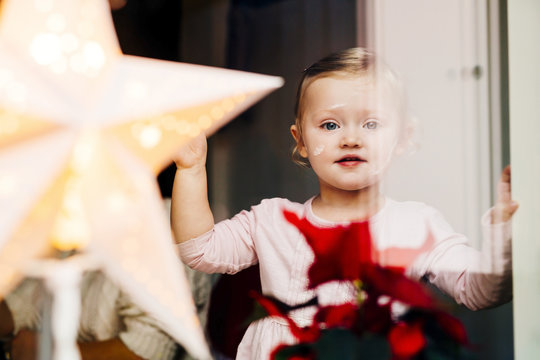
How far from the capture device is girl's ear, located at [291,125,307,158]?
100 cm

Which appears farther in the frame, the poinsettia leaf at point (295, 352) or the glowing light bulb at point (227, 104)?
the glowing light bulb at point (227, 104)

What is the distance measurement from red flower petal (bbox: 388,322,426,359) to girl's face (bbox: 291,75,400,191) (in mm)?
283

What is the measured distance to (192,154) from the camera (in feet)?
3.32

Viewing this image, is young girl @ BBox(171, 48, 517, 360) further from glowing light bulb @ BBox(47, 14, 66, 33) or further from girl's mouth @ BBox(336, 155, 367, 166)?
glowing light bulb @ BBox(47, 14, 66, 33)

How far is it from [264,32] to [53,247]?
0.61m

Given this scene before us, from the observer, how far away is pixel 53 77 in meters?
0.91

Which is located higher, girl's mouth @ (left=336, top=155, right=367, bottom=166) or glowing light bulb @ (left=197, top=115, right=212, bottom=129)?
glowing light bulb @ (left=197, top=115, right=212, bottom=129)

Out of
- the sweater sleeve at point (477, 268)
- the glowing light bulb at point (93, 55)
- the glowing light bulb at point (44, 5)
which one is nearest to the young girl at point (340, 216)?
the sweater sleeve at point (477, 268)

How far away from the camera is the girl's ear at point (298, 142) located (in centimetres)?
100

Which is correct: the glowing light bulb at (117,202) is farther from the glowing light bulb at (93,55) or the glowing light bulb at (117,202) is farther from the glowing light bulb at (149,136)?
the glowing light bulb at (93,55)

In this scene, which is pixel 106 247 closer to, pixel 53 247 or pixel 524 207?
pixel 53 247

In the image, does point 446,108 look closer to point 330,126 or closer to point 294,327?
point 330,126

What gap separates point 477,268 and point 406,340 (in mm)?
215

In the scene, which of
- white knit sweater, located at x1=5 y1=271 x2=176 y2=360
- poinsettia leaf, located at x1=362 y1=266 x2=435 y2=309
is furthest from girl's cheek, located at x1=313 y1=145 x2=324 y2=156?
white knit sweater, located at x1=5 y1=271 x2=176 y2=360
